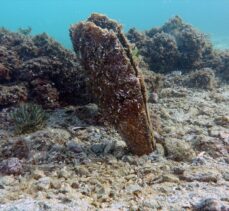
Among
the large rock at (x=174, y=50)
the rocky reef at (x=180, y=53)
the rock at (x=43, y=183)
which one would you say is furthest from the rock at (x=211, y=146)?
the large rock at (x=174, y=50)

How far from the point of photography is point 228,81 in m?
10.7

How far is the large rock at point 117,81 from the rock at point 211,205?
1.69 metres

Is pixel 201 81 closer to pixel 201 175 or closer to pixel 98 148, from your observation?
pixel 98 148

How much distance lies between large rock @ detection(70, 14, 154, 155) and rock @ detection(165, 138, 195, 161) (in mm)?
310

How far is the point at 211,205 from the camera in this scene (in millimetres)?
3936

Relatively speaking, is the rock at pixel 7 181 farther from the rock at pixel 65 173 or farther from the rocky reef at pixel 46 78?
the rocky reef at pixel 46 78

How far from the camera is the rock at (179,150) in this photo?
5.54 meters

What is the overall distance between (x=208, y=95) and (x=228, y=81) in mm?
2160

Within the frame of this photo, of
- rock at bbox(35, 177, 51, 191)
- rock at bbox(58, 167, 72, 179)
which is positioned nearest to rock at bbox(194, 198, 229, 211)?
rock at bbox(58, 167, 72, 179)

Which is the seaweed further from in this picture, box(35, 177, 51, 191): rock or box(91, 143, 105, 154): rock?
box(35, 177, 51, 191): rock

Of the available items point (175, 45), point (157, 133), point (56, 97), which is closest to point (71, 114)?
point (56, 97)

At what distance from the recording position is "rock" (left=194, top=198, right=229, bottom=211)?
3851mm

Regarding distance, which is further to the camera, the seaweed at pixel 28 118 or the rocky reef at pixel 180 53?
the rocky reef at pixel 180 53

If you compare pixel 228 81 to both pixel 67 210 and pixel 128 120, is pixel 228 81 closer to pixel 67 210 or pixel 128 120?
pixel 128 120
